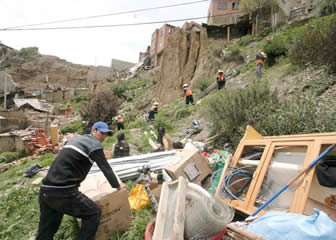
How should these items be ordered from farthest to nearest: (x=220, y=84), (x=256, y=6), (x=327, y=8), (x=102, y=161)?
(x=256, y=6) < (x=327, y=8) < (x=220, y=84) < (x=102, y=161)

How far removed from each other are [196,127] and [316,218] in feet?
18.6

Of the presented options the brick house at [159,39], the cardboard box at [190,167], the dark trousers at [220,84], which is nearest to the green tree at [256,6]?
the brick house at [159,39]

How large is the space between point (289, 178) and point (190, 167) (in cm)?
135

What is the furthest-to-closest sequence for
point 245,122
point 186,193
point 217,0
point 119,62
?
point 119,62, point 217,0, point 245,122, point 186,193

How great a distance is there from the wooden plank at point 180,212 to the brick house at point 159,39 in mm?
35153

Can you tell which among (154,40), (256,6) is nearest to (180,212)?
(256,6)

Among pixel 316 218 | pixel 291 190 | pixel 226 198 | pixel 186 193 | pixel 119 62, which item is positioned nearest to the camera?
pixel 316 218

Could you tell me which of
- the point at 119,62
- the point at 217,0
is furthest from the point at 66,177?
the point at 119,62

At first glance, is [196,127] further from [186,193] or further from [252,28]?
[252,28]

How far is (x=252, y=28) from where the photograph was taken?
25.8 metres

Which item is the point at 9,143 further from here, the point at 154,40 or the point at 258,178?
the point at 154,40

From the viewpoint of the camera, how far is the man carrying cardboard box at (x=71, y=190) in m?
2.23

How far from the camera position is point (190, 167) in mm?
3260

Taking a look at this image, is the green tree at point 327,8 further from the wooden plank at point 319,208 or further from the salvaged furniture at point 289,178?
the wooden plank at point 319,208
